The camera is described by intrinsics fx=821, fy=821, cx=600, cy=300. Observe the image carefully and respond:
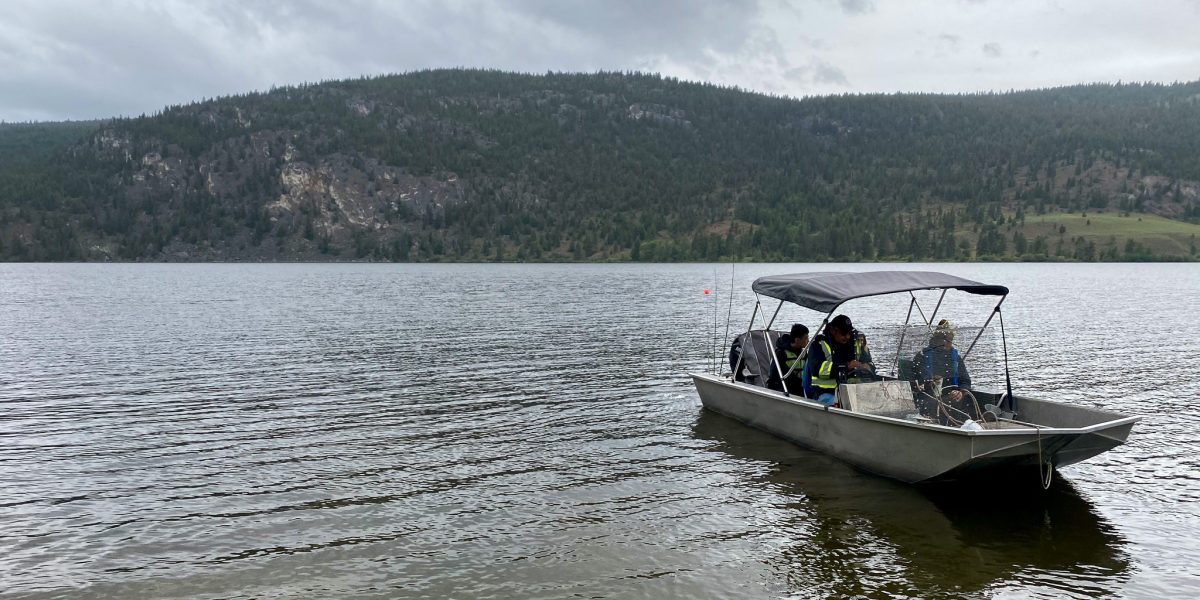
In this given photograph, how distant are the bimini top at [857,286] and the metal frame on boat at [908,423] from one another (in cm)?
2

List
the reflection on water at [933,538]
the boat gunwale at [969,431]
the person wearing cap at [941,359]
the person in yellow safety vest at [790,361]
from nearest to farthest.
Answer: the reflection on water at [933,538]
the boat gunwale at [969,431]
the person wearing cap at [941,359]
the person in yellow safety vest at [790,361]

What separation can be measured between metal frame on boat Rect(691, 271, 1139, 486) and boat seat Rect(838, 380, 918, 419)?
0.7 inches

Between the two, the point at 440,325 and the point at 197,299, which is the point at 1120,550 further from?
the point at 197,299

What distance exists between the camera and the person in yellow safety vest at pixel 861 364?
16.0m

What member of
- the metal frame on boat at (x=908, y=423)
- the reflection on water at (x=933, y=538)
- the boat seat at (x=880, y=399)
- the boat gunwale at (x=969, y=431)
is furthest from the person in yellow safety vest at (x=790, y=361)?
the reflection on water at (x=933, y=538)

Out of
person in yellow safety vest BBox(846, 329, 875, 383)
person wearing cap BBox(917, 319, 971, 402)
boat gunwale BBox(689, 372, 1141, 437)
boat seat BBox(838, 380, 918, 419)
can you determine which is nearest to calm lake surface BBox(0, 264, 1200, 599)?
boat gunwale BBox(689, 372, 1141, 437)

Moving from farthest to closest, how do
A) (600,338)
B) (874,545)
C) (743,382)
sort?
1. (600,338)
2. (743,382)
3. (874,545)

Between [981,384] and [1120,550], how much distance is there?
192 inches

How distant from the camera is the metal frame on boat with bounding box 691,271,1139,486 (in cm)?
1245

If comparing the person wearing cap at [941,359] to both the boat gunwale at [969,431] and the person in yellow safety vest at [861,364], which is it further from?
the boat gunwale at [969,431]

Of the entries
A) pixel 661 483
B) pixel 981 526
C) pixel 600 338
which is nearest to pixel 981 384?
pixel 981 526

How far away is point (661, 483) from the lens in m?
14.4

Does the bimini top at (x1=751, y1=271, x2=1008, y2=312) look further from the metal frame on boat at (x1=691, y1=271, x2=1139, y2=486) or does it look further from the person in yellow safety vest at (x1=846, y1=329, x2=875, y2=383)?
the person in yellow safety vest at (x1=846, y1=329, x2=875, y2=383)

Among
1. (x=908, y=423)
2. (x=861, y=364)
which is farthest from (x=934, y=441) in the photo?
(x=861, y=364)
